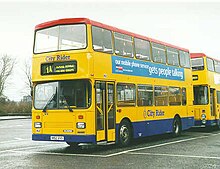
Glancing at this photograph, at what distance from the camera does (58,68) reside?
1349 centimetres

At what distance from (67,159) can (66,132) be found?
1493 mm

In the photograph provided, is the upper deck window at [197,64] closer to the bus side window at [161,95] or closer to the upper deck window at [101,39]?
the bus side window at [161,95]

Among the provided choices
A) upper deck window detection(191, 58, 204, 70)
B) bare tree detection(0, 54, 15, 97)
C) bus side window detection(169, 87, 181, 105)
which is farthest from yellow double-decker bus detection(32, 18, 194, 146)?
bare tree detection(0, 54, 15, 97)

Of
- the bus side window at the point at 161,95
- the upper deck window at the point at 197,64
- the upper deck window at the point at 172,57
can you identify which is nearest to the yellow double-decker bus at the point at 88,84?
the bus side window at the point at 161,95

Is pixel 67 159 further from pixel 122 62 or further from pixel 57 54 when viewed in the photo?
pixel 122 62

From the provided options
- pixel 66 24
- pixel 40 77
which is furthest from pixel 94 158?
pixel 66 24

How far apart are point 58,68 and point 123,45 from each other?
9.76 ft

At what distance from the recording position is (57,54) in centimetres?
1353

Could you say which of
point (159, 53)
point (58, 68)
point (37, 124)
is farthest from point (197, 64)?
point (37, 124)

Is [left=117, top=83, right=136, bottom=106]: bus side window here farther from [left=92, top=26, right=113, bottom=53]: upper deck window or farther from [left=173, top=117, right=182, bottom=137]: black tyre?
[left=173, top=117, right=182, bottom=137]: black tyre

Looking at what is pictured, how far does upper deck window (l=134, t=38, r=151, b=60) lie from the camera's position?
16.1 m

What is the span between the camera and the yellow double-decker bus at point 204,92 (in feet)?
71.7

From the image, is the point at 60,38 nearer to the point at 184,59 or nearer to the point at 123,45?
the point at 123,45

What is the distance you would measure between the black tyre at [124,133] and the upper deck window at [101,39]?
9.04 ft
